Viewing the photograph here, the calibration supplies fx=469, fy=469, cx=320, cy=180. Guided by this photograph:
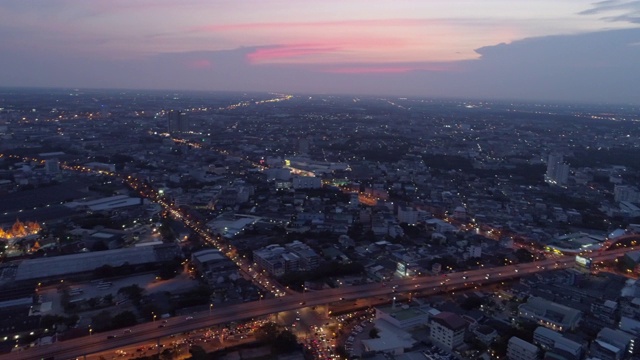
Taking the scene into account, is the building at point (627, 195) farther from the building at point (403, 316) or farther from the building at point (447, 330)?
the building at point (447, 330)

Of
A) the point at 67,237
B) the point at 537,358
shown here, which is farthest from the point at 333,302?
the point at 67,237

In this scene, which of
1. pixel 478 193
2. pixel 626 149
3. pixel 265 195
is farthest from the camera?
pixel 626 149

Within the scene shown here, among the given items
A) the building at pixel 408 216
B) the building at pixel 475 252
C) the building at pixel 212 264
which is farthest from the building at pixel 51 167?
the building at pixel 475 252

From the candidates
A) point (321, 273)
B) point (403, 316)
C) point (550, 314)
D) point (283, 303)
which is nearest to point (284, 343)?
point (283, 303)

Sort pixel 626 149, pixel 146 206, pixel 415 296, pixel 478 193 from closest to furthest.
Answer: pixel 415 296, pixel 146 206, pixel 478 193, pixel 626 149

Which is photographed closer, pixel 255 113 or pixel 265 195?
pixel 265 195

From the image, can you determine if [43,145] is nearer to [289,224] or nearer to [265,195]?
[265,195]

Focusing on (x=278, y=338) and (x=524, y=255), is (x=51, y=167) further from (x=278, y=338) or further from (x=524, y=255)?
(x=524, y=255)
